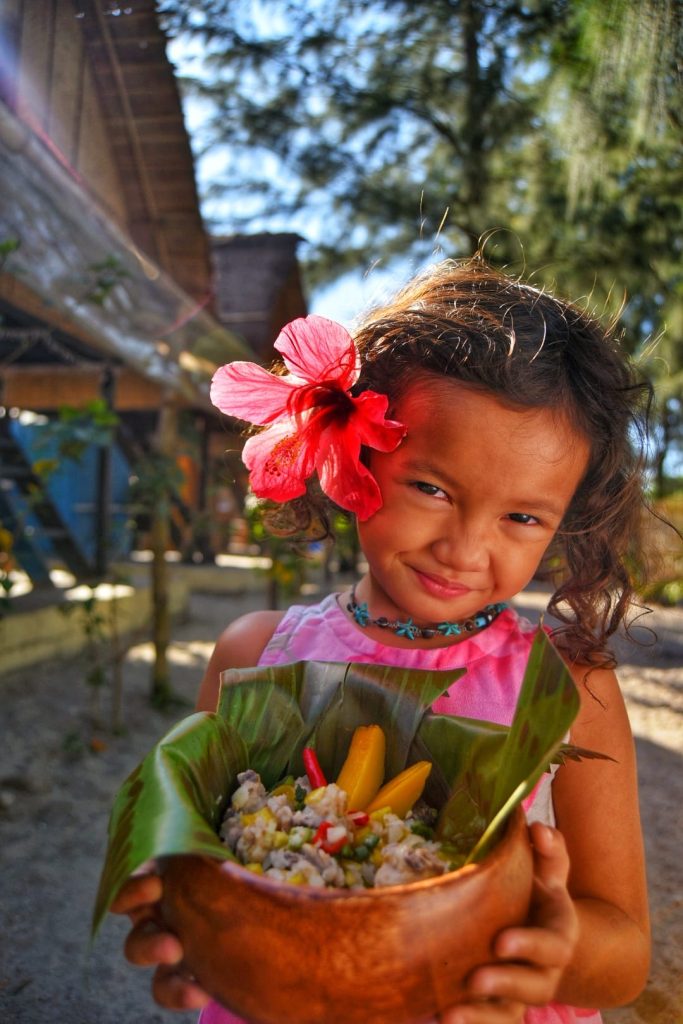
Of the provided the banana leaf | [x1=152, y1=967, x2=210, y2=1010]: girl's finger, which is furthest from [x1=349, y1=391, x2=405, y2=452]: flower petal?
[x1=152, y1=967, x2=210, y2=1010]: girl's finger

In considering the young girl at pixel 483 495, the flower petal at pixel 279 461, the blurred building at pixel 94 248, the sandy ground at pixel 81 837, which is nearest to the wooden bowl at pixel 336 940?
the young girl at pixel 483 495

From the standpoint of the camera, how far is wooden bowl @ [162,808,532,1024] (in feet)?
1.99

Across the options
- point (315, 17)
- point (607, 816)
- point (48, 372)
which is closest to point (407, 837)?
point (607, 816)

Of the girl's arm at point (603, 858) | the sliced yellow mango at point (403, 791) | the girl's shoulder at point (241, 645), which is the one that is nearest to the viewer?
the sliced yellow mango at point (403, 791)

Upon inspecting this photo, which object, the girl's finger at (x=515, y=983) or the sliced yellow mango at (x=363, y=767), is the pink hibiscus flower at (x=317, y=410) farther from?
the girl's finger at (x=515, y=983)

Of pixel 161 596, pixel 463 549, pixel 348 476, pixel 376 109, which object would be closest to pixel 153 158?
pixel 376 109

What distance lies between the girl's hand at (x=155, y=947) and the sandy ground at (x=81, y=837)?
0.79 meters

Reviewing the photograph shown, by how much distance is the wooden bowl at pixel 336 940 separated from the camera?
1.99ft

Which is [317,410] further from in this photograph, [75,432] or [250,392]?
[75,432]

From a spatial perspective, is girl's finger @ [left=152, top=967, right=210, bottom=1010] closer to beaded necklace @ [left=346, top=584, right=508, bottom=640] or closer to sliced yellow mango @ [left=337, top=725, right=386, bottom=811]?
sliced yellow mango @ [left=337, top=725, right=386, bottom=811]

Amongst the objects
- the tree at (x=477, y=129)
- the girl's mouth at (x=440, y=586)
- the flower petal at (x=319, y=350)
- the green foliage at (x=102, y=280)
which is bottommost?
the girl's mouth at (x=440, y=586)

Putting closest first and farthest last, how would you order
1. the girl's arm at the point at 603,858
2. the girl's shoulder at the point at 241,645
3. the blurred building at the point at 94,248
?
the girl's arm at the point at 603,858, the girl's shoulder at the point at 241,645, the blurred building at the point at 94,248

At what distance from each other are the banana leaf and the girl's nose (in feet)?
0.69

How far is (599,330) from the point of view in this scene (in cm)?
132
